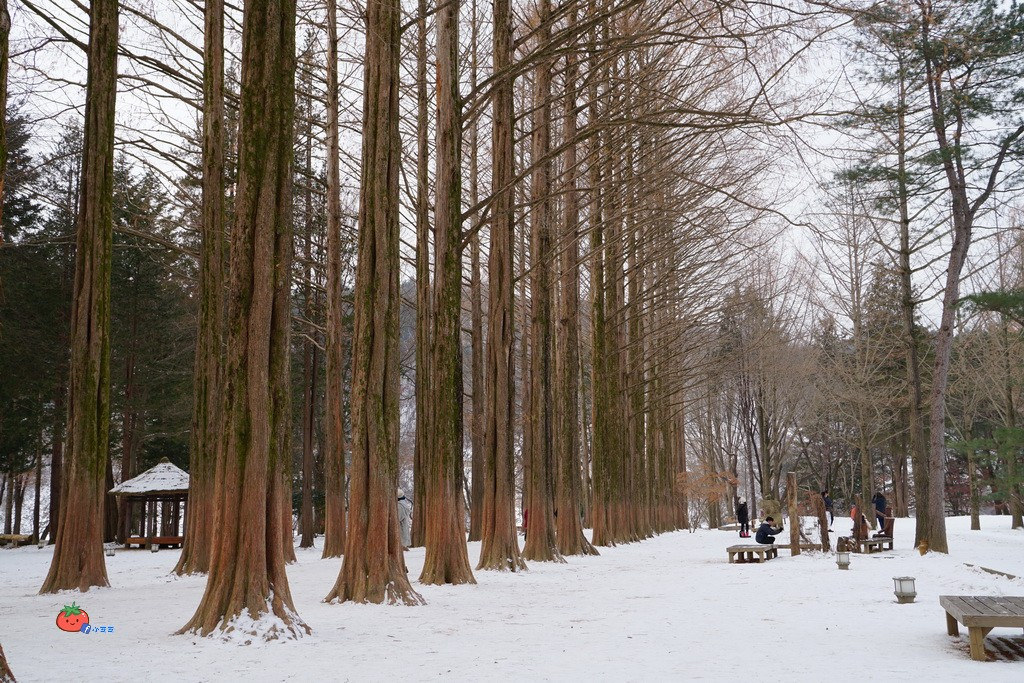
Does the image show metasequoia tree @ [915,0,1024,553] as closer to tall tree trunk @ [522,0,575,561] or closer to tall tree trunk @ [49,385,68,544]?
tall tree trunk @ [522,0,575,561]

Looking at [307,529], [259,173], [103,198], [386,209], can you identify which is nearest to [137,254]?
[307,529]

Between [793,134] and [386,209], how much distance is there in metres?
4.54

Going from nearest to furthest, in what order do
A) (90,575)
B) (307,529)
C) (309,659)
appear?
1. (309,659)
2. (90,575)
3. (307,529)

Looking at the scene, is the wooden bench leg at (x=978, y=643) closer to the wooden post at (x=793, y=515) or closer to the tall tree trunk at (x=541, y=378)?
the tall tree trunk at (x=541, y=378)

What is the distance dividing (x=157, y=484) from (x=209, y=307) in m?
11.9

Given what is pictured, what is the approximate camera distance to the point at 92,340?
39.9ft

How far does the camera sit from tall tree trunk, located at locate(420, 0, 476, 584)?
12102mm

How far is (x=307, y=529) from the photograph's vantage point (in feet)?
80.0

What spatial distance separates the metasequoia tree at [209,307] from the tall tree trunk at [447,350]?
4.31 metres

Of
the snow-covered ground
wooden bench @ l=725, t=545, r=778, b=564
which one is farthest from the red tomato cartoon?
wooden bench @ l=725, t=545, r=778, b=564

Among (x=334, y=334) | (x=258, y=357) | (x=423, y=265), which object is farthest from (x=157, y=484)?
(x=258, y=357)

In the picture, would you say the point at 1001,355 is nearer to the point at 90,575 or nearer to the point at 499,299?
the point at 499,299

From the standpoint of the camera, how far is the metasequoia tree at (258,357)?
7.03 m

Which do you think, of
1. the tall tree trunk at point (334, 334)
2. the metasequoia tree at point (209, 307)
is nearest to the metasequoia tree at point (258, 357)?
the metasequoia tree at point (209, 307)
